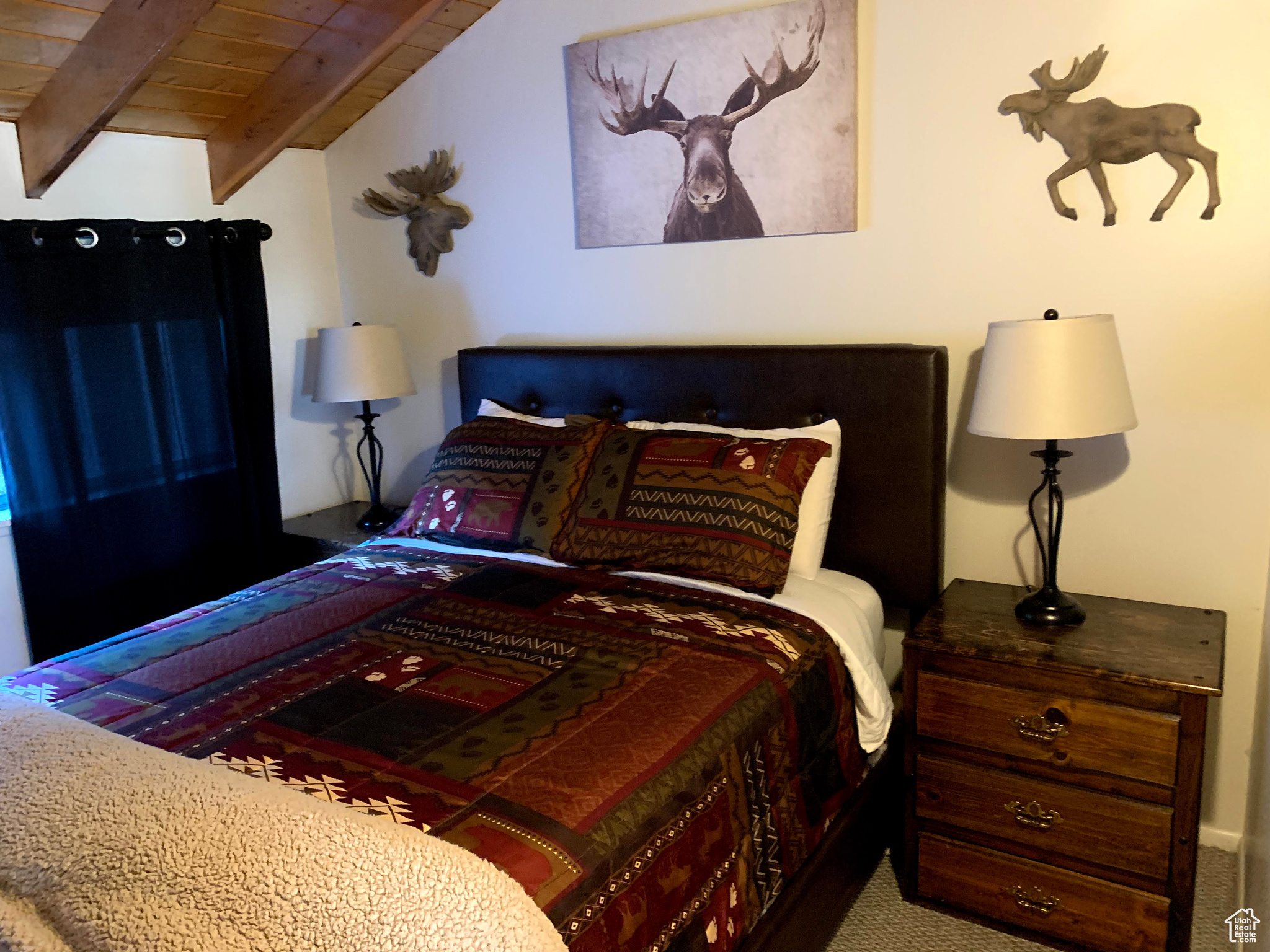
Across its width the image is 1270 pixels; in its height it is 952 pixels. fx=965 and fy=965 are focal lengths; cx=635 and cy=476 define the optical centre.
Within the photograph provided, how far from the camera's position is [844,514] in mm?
2518

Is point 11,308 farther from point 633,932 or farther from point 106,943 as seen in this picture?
point 633,932

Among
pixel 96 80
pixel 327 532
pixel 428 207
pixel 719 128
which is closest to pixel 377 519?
pixel 327 532

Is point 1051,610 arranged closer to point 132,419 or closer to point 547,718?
point 547,718

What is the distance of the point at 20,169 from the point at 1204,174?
2998mm

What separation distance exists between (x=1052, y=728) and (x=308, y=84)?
263 centimetres

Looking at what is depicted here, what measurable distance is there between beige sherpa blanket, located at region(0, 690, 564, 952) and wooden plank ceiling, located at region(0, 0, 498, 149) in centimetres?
191

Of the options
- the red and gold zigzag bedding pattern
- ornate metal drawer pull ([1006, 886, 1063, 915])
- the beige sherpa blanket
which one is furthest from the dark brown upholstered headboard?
the beige sherpa blanket

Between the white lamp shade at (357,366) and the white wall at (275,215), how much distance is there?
327mm

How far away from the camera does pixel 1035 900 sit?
2055mm

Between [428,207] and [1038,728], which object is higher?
[428,207]

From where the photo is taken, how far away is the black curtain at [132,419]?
2.71m

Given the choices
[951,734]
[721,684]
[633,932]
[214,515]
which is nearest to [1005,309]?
[951,734]

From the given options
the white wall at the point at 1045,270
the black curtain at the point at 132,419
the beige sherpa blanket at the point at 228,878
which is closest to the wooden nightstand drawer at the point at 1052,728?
the white wall at the point at 1045,270

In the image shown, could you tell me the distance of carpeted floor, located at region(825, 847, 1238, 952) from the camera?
6.83 ft
